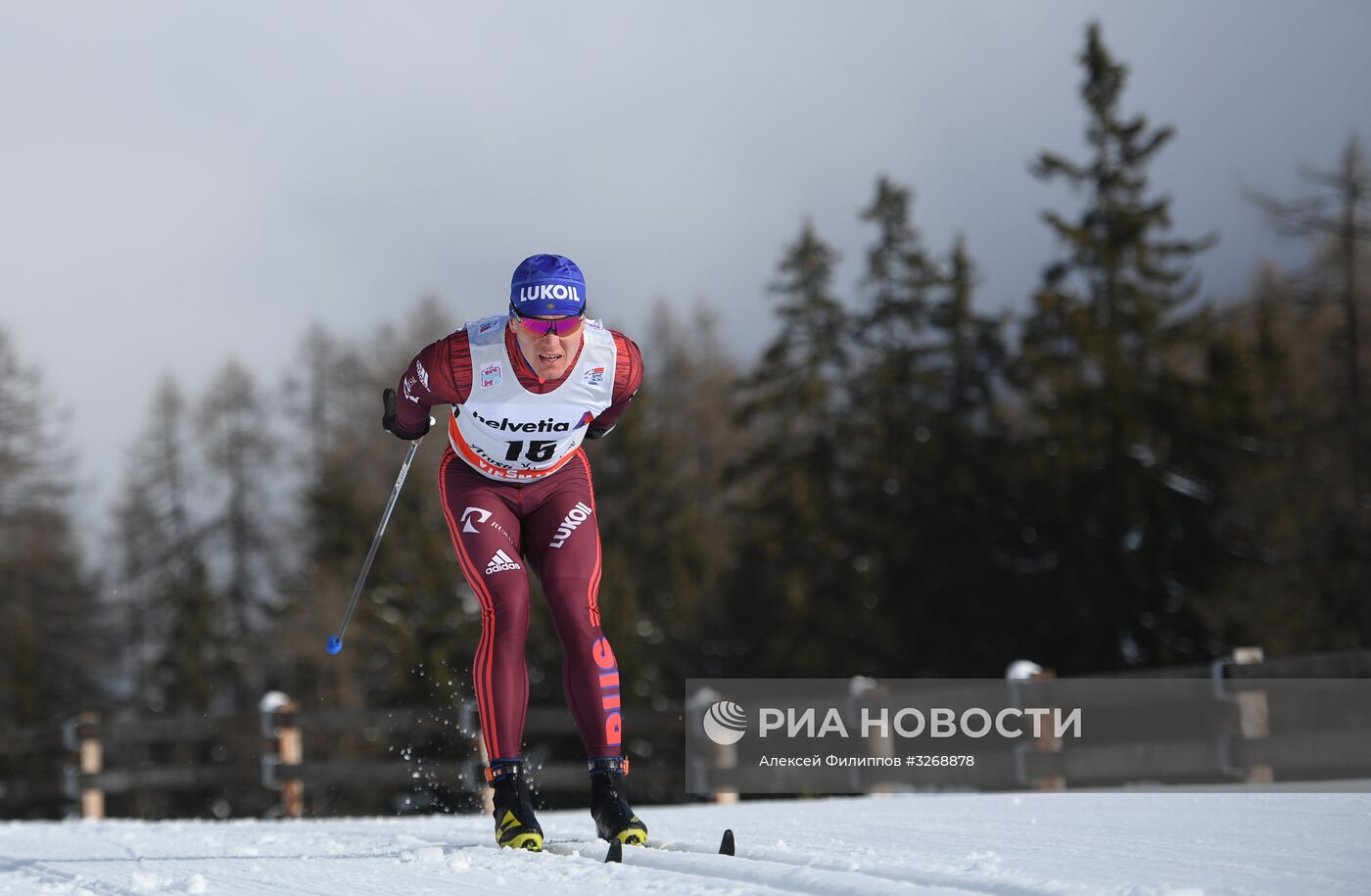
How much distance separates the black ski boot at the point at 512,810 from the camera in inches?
178

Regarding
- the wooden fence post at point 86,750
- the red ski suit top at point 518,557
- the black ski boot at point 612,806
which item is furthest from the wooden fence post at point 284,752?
the black ski boot at point 612,806

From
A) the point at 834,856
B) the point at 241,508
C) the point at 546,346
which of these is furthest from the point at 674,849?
the point at 241,508

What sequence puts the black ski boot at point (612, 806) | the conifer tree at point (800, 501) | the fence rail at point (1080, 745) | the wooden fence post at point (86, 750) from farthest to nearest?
the conifer tree at point (800, 501) < the wooden fence post at point (86, 750) < the fence rail at point (1080, 745) < the black ski boot at point (612, 806)

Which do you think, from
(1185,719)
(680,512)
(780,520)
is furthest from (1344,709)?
(680,512)

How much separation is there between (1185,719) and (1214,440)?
19.9m

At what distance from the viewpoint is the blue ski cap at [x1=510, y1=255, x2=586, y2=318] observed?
4.61 metres

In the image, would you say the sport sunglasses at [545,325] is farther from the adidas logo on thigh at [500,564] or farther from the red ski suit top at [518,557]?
the adidas logo on thigh at [500,564]

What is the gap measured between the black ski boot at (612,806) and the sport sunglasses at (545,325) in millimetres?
1337

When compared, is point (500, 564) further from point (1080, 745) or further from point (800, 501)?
point (800, 501)

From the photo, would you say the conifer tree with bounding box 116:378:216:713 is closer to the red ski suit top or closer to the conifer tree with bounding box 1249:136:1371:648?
the conifer tree with bounding box 1249:136:1371:648

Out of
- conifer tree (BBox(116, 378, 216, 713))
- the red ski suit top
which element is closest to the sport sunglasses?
the red ski suit top

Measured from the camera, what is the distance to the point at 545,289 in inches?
181

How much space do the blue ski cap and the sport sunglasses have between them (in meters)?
0.03

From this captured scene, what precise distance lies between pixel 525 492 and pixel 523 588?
0.35 m
